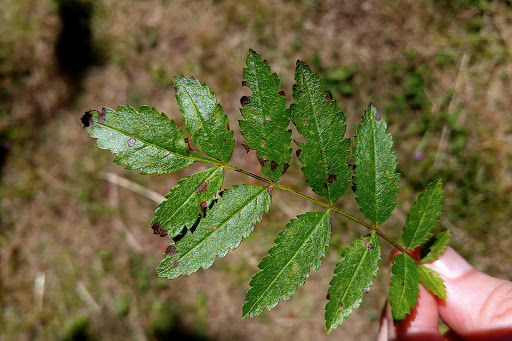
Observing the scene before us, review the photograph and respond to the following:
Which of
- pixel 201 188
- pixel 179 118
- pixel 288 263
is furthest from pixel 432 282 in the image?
pixel 179 118

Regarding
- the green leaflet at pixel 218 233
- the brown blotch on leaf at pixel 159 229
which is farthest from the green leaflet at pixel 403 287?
the brown blotch on leaf at pixel 159 229

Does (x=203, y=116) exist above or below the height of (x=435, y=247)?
above

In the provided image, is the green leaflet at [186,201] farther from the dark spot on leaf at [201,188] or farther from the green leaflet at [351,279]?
the green leaflet at [351,279]

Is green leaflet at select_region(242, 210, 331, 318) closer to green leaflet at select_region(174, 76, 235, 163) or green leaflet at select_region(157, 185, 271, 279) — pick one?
green leaflet at select_region(157, 185, 271, 279)

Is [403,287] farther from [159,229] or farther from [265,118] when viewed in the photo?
[159,229]

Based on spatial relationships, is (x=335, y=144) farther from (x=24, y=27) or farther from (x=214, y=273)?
(x=24, y=27)

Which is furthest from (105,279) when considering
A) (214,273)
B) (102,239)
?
(214,273)

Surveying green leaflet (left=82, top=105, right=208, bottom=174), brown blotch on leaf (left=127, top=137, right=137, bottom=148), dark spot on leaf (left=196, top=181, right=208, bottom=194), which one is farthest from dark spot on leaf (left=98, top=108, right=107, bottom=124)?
dark spot on leaf (left=196, top=181, right=208, bottom=194)
